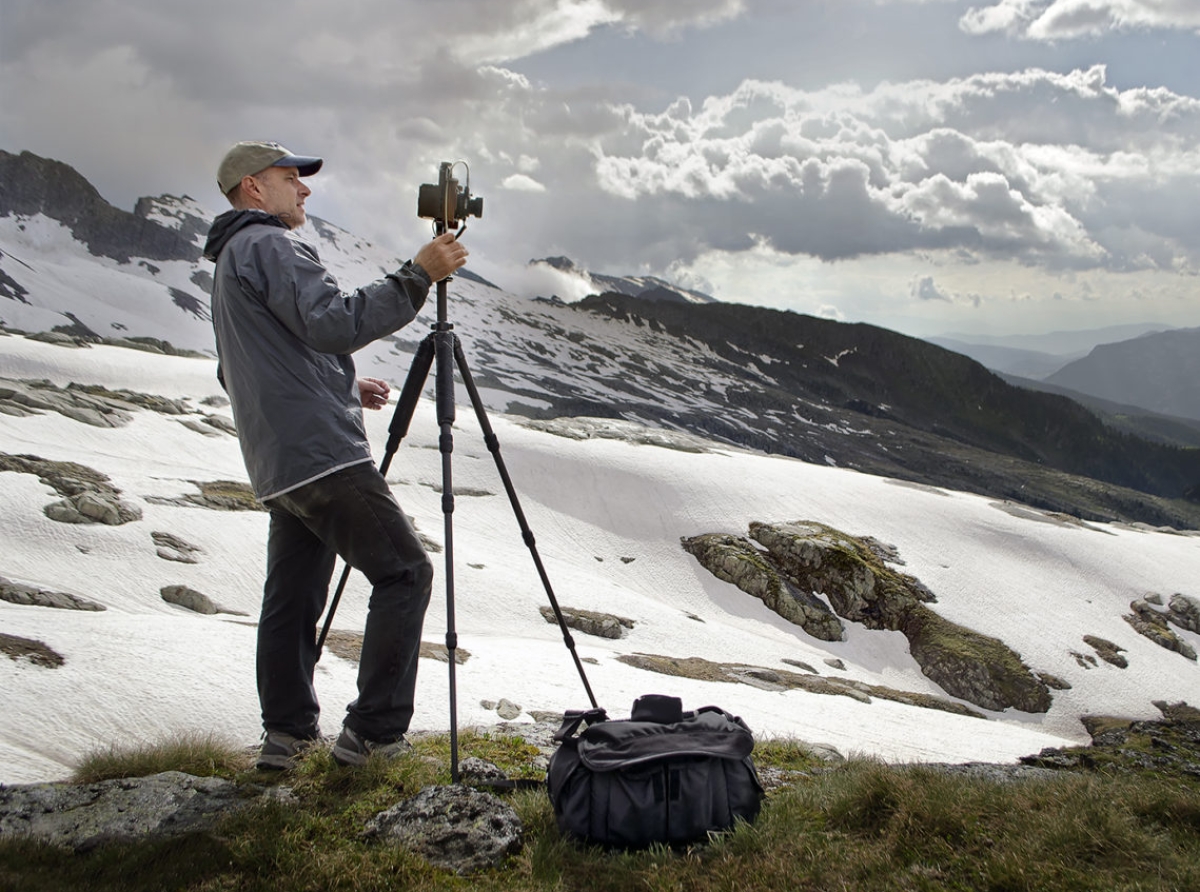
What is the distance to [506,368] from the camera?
18775 centimetres

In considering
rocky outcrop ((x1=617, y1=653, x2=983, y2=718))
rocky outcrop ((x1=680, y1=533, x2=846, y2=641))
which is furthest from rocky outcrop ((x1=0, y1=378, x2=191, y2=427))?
rocky outcrop ((x1=680, y1=533, x2=846, y2=641))

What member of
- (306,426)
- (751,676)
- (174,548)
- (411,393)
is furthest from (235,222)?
(751,676)

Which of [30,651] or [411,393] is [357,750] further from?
[30,651]

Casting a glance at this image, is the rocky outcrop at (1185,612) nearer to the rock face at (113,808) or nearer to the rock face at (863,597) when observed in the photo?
the rock face at (863,597)

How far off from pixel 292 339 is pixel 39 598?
11964mm

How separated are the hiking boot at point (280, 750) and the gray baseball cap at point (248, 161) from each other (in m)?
3.81

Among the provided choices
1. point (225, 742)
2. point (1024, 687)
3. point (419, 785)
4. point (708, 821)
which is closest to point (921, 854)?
point (708, 821)

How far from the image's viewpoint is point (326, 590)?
17.7 ft

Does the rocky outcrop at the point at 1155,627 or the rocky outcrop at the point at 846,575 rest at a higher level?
the rocky outcrop at the point at 846,575

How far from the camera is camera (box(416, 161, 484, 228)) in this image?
5.39 meters

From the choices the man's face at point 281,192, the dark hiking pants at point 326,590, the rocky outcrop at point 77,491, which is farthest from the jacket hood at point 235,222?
the rocky outcrop at point 77,491

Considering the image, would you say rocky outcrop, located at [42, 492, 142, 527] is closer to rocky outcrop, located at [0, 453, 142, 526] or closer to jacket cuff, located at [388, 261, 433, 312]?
→ rocky outcrop, located at [0, 453, 142, 526]

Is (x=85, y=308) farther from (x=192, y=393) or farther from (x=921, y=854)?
(x=921, y=854)

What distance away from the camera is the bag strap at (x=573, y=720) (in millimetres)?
4797
